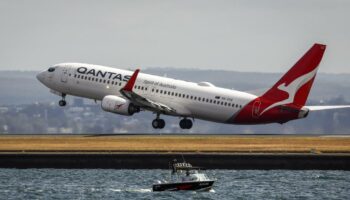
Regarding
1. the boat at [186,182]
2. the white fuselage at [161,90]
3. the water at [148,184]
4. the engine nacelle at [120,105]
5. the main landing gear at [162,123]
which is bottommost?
the water at [148,184]

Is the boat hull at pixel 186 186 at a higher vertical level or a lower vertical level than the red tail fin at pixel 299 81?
lower

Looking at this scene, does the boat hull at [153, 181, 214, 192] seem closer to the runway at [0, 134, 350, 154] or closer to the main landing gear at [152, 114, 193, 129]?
the runway at [0, 134, 350, 154]

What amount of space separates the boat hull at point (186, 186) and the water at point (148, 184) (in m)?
0.38

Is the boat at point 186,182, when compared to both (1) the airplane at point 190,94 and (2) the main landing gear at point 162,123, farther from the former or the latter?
(2) the main landing gear at point 162,123

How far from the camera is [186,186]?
91500mm

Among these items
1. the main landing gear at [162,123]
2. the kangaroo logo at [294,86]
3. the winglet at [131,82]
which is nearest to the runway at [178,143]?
the kangaroo logo at [294,86]

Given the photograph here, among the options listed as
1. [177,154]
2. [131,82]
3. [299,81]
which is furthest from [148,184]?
[131,82]

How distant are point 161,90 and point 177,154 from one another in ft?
104

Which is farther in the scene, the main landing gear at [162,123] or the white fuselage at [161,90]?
the main landing gear at [162,123]

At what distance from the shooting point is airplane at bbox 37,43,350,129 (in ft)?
417

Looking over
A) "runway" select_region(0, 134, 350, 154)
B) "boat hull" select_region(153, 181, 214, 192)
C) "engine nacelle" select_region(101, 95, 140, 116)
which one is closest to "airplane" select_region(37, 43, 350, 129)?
"engine nacelle" select_region(101, 95, 140, 116)

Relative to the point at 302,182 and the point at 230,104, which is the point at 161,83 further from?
the point at 302,182

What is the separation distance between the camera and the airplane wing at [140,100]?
5142 inches

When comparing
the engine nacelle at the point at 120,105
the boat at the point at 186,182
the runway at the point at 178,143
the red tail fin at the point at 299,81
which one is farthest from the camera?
the engine nacelle at the point at 120,105
